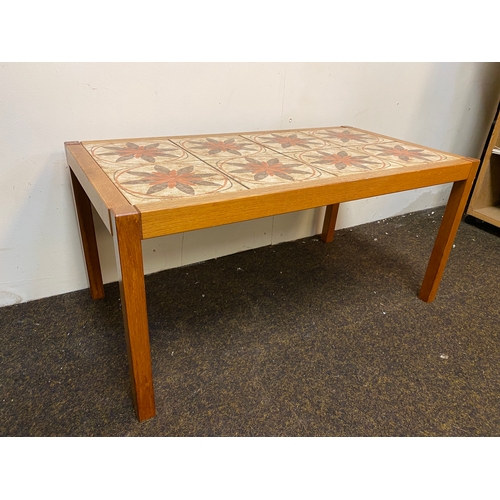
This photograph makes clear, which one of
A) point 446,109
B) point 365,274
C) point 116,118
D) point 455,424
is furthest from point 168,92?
point 446,109

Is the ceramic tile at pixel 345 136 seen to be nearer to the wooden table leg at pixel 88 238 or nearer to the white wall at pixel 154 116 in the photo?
the white wall at pixel 154 116

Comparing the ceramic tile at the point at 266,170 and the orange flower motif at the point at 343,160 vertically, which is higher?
the ceramic tile at the point at 266,170

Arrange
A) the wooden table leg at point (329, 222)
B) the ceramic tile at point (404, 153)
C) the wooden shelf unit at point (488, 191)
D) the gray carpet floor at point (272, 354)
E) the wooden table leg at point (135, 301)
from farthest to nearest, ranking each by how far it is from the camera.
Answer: the wooden shelf unit at point (488, 191)
the wooden table leg at point (329, 222)
the ceramic tile at point (404, 153)
the gray carpet floor at point (272, 354)
the wooden table leg at point (135, 301)

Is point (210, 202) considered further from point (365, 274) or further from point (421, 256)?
point (421, 256)

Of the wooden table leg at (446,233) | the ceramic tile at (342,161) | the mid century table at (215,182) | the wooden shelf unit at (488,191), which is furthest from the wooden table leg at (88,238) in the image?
the wooden shelf unit at (488,191)

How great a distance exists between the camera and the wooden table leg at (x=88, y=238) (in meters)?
1.04

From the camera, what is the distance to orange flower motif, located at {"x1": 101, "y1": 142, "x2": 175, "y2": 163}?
0.91 meters

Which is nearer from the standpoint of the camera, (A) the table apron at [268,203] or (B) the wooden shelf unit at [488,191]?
(A) the table apron at [268,203]

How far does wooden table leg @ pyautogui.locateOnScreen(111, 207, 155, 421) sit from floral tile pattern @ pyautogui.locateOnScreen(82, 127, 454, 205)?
7cm

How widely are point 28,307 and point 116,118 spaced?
591mm

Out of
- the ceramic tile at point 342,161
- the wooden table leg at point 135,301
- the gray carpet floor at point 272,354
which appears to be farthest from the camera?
the ceramic tile at point 342,161

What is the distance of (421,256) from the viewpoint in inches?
59.8

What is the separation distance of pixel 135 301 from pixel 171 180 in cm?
25

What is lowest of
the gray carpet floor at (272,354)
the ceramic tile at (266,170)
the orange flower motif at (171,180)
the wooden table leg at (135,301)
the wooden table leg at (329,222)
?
the gray carpet floor at (272,354)
